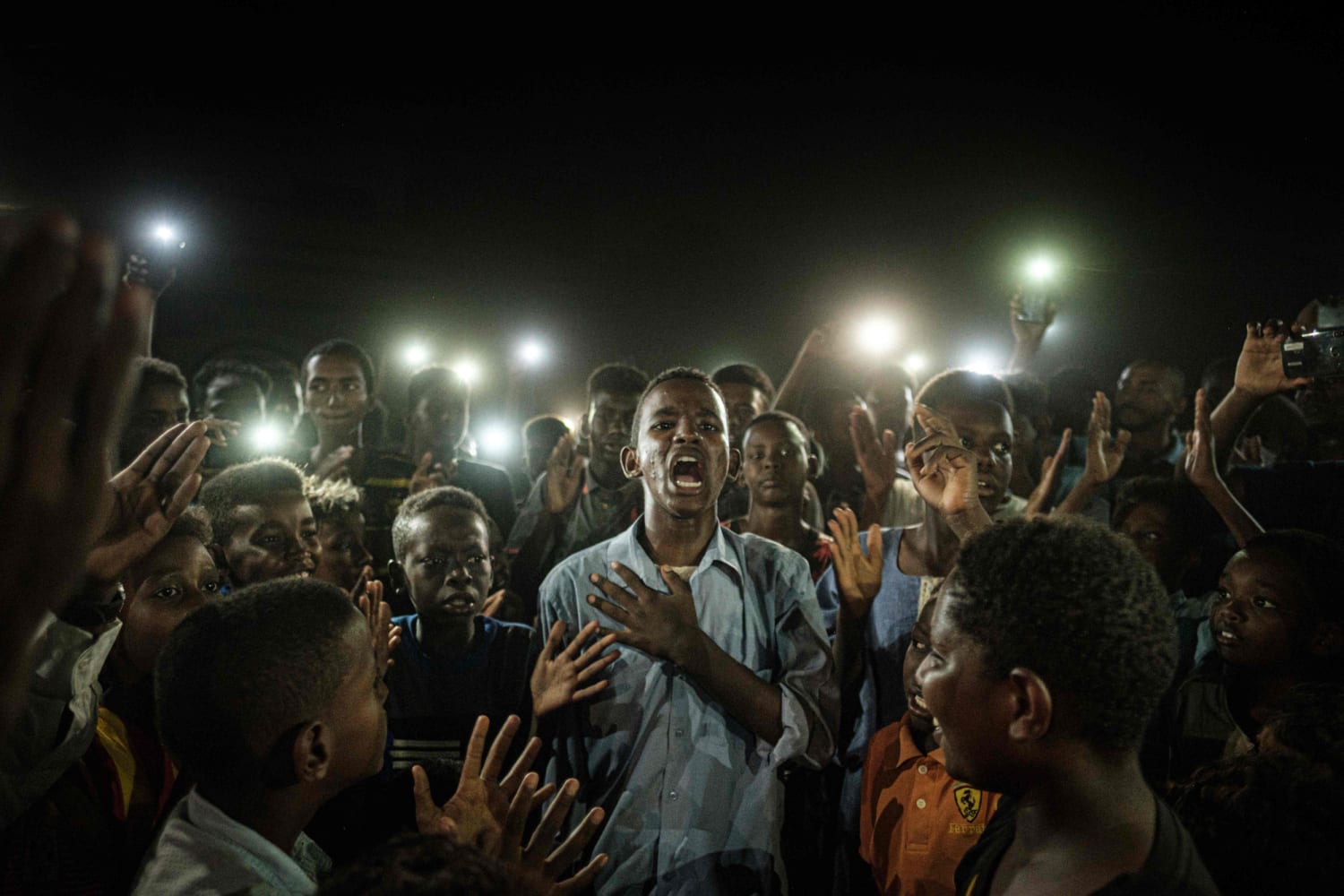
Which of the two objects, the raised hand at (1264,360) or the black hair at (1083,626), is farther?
the raised hand at (1264,360)

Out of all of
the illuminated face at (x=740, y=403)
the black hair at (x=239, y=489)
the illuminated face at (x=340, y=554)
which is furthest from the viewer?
the illuminated face at (x=740, y=403)

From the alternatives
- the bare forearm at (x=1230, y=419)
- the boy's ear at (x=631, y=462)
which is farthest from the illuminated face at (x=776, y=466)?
the bare forearm at (x=1230, y=419)

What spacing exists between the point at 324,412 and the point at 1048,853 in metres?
4.85

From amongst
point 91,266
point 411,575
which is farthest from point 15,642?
point 411,575

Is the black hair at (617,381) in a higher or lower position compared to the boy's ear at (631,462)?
higher

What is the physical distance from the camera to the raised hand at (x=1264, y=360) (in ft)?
11.8

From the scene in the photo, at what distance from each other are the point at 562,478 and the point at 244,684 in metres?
3.11

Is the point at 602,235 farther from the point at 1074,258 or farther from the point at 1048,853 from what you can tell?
the point at 1048,853

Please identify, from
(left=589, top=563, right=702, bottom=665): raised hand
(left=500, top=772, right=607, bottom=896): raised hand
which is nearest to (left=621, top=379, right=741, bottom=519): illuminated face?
(left=589, top=563, right=702, bottom=665): raised hand

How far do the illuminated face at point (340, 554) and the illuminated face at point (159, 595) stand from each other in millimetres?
1056

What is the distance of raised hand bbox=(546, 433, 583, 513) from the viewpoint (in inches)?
190

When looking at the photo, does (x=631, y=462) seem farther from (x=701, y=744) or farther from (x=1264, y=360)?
(x=1264, y=360)

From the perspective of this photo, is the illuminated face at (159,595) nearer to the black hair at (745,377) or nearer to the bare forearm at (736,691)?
A: the bare forearm at (736,691)

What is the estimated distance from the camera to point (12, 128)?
10.3 m
